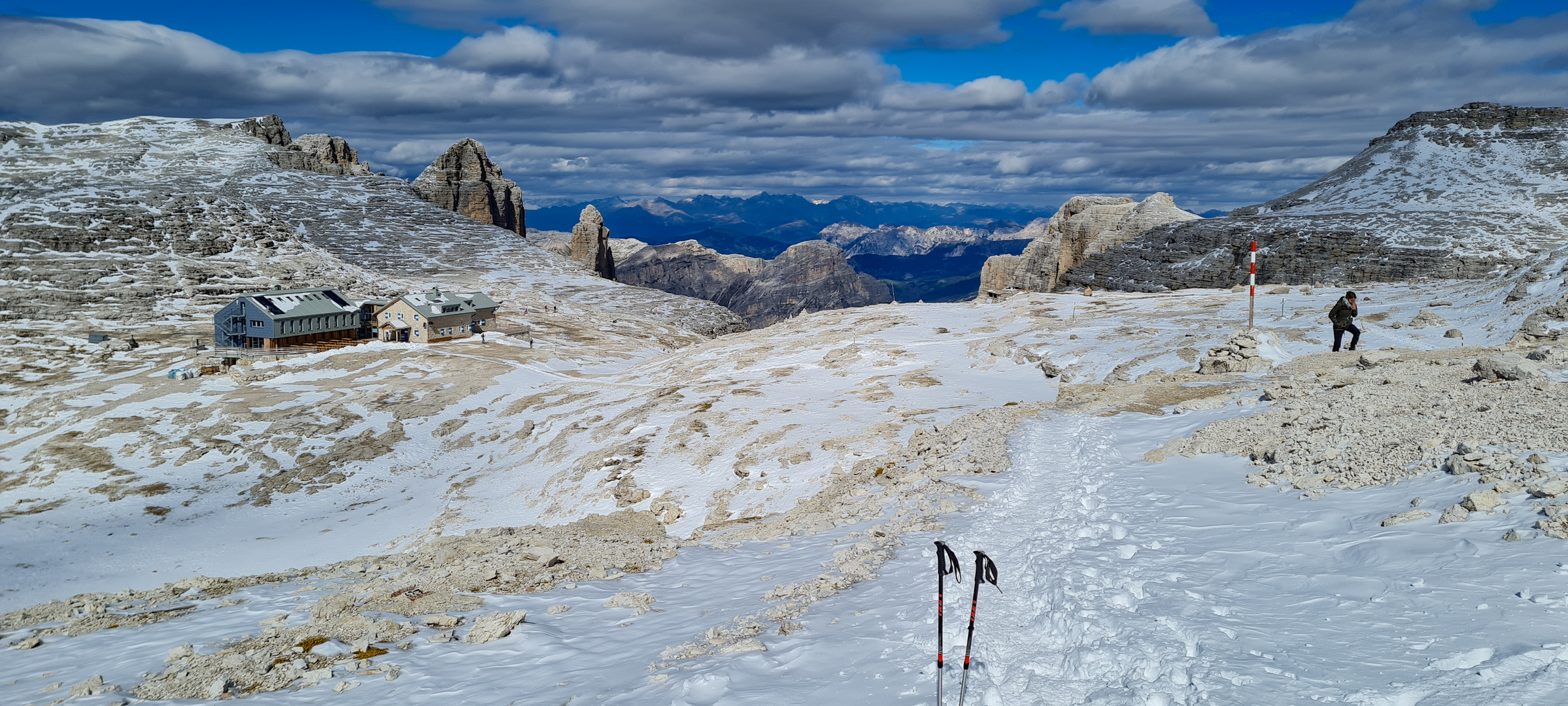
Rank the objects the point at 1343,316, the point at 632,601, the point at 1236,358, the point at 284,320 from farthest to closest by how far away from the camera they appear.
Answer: the point at 284,320 → the point at 1236,358 → the point at 1343,316 → the point at 632,601

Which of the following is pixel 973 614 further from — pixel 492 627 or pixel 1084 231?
pixel 1084 231

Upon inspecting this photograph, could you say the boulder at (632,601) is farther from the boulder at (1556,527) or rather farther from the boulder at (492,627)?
the boulder at (1556,527)

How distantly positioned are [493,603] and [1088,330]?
128ft

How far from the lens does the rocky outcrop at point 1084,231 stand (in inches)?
4225

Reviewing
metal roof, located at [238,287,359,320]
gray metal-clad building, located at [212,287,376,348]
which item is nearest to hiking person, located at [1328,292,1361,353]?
gray metal-clad building, located at [212,287,376,348]

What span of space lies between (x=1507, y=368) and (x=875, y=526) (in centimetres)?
1423

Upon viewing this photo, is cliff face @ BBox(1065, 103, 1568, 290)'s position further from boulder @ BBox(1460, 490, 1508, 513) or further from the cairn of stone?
boulder @ BBox(1460, 490, 1508, 513)

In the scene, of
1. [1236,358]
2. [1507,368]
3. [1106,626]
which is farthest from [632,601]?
[1236,358]

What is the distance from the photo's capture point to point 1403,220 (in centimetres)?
8725

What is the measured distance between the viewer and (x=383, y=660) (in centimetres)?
1068

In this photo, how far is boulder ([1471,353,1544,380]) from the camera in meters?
16.4

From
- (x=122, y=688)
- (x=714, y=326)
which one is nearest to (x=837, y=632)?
(x=122, y=688)

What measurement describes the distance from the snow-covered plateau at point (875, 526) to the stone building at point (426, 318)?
29683mm

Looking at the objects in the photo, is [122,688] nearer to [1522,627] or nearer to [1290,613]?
[1290,613]
